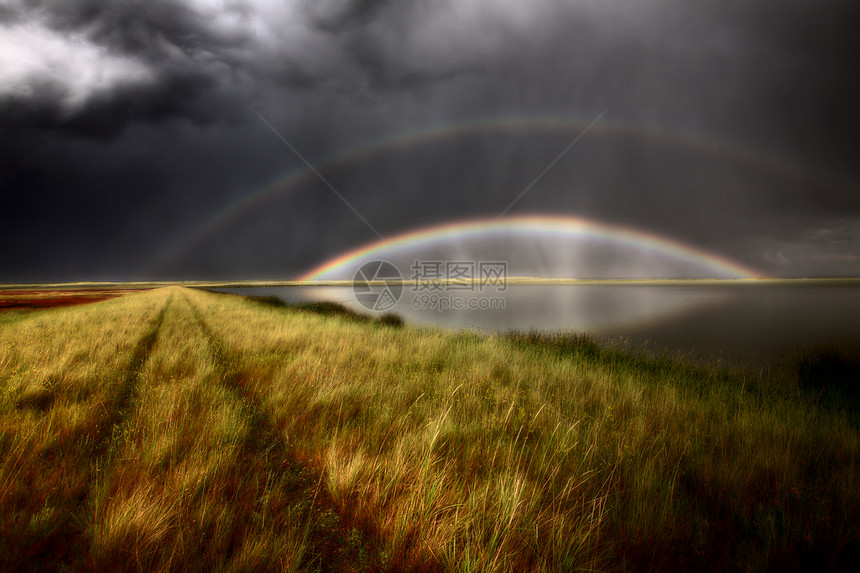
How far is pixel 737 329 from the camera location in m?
19.2

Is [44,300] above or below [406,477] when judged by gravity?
above

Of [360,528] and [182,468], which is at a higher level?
[182,468]

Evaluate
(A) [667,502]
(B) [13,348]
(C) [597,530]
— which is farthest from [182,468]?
(B) [13,348]

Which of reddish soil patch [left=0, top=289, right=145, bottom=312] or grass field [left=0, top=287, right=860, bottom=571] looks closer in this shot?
grass field [left=0, top=287, right=860, bottom=571]

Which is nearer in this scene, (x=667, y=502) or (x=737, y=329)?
(x=667, y=502)

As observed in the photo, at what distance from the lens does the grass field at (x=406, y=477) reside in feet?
5.98

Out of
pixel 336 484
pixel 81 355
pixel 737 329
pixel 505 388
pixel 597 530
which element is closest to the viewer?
pixel 597 530

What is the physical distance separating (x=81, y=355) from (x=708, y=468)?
32.4 feet

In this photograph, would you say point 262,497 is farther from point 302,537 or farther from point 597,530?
point 597,530

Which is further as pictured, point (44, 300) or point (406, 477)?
point (44, 300)

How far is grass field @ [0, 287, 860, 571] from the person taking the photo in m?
1.82

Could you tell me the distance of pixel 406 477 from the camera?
2484 mm

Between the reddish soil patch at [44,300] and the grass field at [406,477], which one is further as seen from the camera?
the reddish soil patch at [44,300]

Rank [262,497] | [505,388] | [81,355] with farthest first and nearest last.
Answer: [81,355], [505,388], [262,497]
